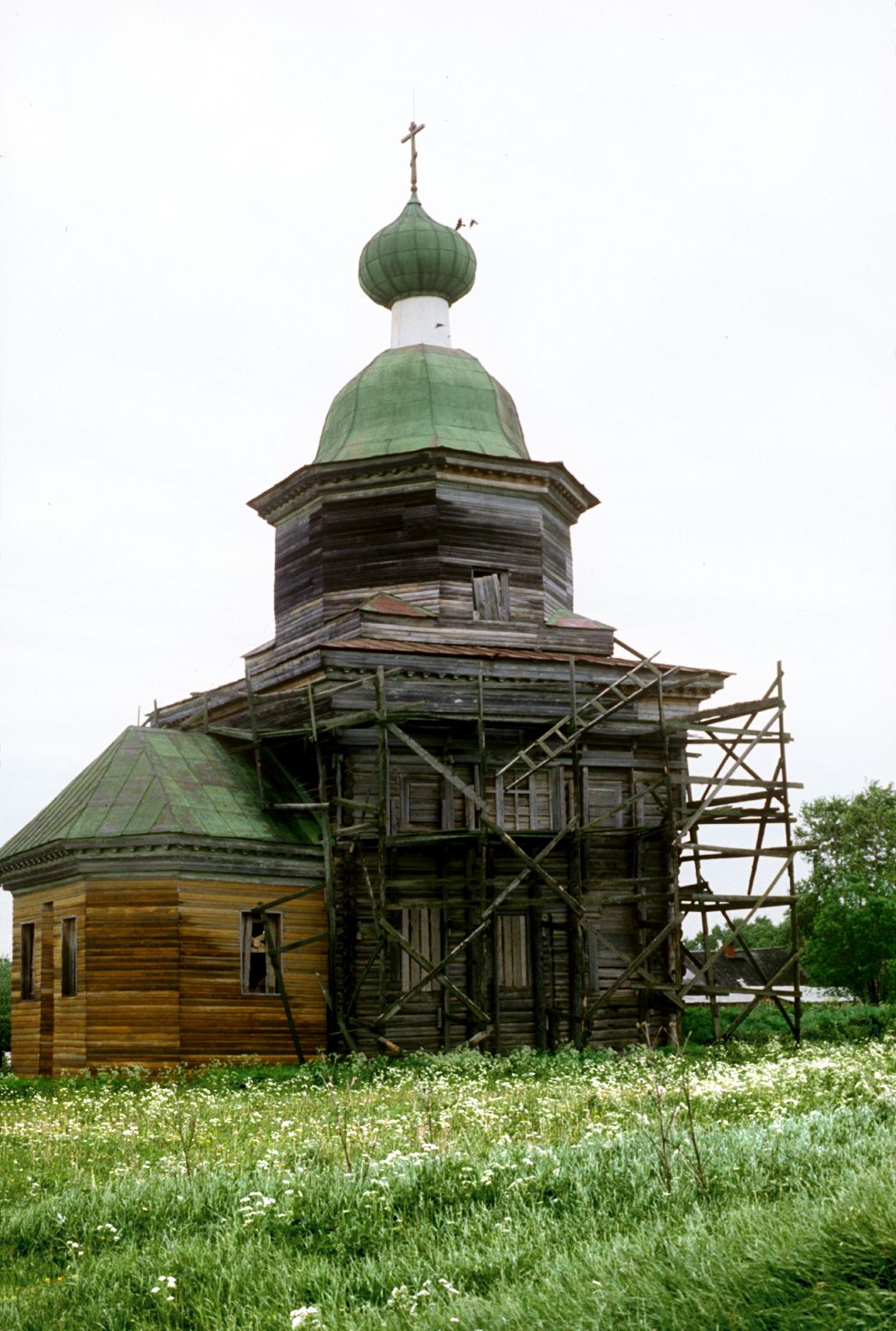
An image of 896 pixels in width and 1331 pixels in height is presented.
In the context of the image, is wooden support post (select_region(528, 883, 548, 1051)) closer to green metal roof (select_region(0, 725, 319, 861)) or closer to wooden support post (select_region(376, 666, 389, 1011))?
wooden support post (select_region(376, 666, 389, 1011))

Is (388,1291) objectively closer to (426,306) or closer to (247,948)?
(247,948)

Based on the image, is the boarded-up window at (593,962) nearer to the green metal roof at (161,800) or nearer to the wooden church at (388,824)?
the wooden church at (388,824)

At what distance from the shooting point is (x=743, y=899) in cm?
2508

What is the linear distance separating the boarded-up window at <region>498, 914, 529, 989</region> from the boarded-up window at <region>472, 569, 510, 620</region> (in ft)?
19.9

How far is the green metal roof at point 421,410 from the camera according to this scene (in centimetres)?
2930

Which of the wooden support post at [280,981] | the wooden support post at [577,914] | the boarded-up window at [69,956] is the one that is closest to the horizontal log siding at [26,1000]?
the boarded-up window at [69,956]

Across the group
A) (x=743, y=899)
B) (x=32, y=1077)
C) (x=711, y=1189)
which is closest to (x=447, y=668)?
(x=743, y=899)

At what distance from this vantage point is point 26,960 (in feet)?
83.1

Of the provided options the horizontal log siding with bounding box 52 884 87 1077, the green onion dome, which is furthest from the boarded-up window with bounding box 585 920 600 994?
the green onion dome

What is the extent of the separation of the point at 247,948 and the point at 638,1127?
13632mm

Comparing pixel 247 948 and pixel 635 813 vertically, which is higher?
pixel 635 813

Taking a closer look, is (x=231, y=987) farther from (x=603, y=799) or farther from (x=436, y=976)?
(x=603, y=799)

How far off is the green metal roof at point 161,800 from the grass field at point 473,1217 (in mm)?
8679

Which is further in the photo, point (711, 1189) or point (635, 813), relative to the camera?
point (635, 813)
